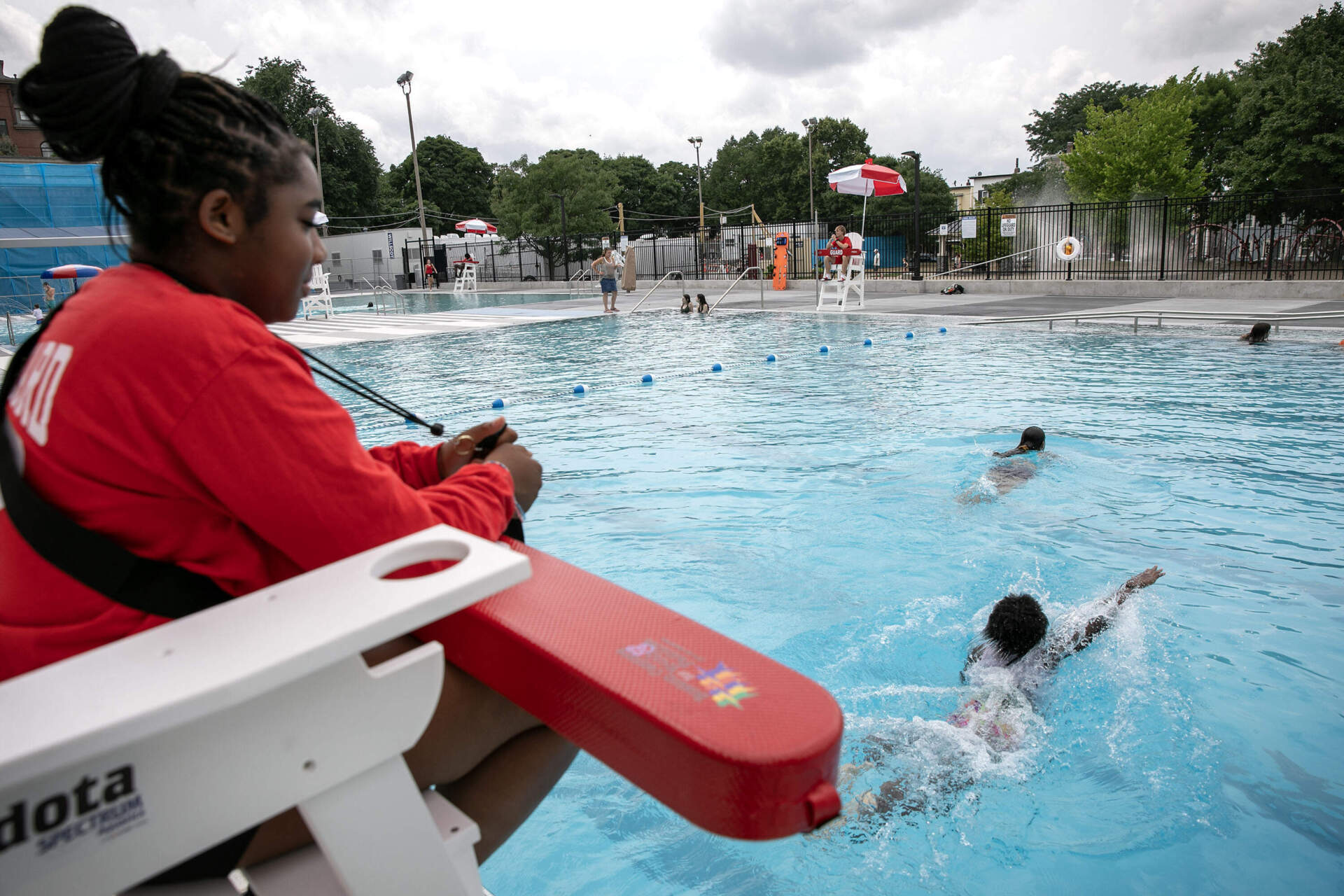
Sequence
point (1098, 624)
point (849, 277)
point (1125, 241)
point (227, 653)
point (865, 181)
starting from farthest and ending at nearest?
1. point (1125, 241)
2. point (865, 181)
3. point (849, 277)
4. point (1098, 624)
5. point (227, 653)

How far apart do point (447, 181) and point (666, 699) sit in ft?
236

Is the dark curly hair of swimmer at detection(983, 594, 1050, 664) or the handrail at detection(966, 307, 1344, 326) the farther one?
the handrail at detection(966, 307, 1344, 326)

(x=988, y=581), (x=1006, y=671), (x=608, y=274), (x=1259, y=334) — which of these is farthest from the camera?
(x=608, y=274)

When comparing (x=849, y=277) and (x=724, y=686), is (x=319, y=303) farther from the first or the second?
(x=724, y=686)

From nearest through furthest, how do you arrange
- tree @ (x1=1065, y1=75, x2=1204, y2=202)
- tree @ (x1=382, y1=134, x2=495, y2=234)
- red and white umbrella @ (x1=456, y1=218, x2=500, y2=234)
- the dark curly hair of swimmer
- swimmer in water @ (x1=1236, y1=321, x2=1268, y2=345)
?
the dark curly hair of swimmer → swimmer in water @ (x1=1236, y1=321, x2=1268, y2=345) → tree @ (x1=1065, y1=75, x2=1204, y2=202) → red and white umbrella @ (x1=456, y1=218, x2=500, y2=234) → tree @ (x1=382, y1=134, x2=495, y2=234)

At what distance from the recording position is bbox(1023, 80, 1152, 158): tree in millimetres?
71062

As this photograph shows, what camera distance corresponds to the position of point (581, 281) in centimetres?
3566

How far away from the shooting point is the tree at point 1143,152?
91.2 ft

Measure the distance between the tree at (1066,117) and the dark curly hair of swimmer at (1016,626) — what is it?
79.3 metres

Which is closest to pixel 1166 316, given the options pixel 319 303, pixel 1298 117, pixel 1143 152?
pixel 1298 117

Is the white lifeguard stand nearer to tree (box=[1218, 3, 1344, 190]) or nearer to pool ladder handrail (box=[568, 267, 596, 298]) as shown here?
pool ladder handrail (box=[568, 267, 596, 298])

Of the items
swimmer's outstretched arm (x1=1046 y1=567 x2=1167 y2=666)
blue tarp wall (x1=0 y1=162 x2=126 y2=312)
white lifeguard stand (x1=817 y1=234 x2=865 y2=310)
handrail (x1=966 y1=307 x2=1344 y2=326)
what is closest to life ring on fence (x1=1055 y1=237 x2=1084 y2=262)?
white lifeguard stand (x1=817 y1=234 x2=865 y2=310)

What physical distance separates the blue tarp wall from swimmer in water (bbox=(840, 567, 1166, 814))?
32769 millimetres

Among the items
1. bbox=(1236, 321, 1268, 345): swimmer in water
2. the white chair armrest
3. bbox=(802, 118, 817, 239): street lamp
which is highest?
bbox=(802, 118, 817, 239): street lamp
